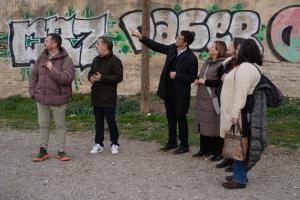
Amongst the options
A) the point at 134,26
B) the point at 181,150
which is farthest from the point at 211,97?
the point at 134,26

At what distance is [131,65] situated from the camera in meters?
12.2

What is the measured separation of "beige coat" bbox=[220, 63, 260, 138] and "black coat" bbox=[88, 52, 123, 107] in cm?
192

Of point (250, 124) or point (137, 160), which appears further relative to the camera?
point (137, 160)

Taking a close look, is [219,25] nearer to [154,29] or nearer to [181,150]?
[154,29]

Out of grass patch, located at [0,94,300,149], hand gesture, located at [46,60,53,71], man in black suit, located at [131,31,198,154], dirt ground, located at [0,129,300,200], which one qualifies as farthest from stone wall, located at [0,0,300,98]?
hand gesture, located at [46,60,53,71]

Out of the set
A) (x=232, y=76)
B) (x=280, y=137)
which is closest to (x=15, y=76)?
(x=280, y=137)

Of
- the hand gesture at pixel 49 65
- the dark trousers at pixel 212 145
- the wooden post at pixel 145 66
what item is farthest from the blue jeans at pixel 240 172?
the wooden post at pixel 145 66

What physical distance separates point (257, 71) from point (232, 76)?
0.90 ft

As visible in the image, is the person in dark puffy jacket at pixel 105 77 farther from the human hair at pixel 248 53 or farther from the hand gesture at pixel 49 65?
the human hair at pixel 248 53

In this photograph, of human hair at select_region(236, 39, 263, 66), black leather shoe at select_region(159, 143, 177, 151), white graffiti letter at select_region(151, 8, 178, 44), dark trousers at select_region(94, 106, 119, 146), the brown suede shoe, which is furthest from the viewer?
A: white graffiti letter at select_region(151, 8, 178, 44)

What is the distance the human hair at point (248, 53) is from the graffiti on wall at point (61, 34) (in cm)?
716

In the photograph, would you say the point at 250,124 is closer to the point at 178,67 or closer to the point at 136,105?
the point at 178,67

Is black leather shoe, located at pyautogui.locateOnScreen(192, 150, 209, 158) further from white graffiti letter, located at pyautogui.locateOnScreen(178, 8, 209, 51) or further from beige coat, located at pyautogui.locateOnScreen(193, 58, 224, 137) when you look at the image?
white graffiti letter, located at pyautogui.locateOnScreen(178, 8, 209, 51)

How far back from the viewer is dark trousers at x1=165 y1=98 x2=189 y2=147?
7293 millimetres
